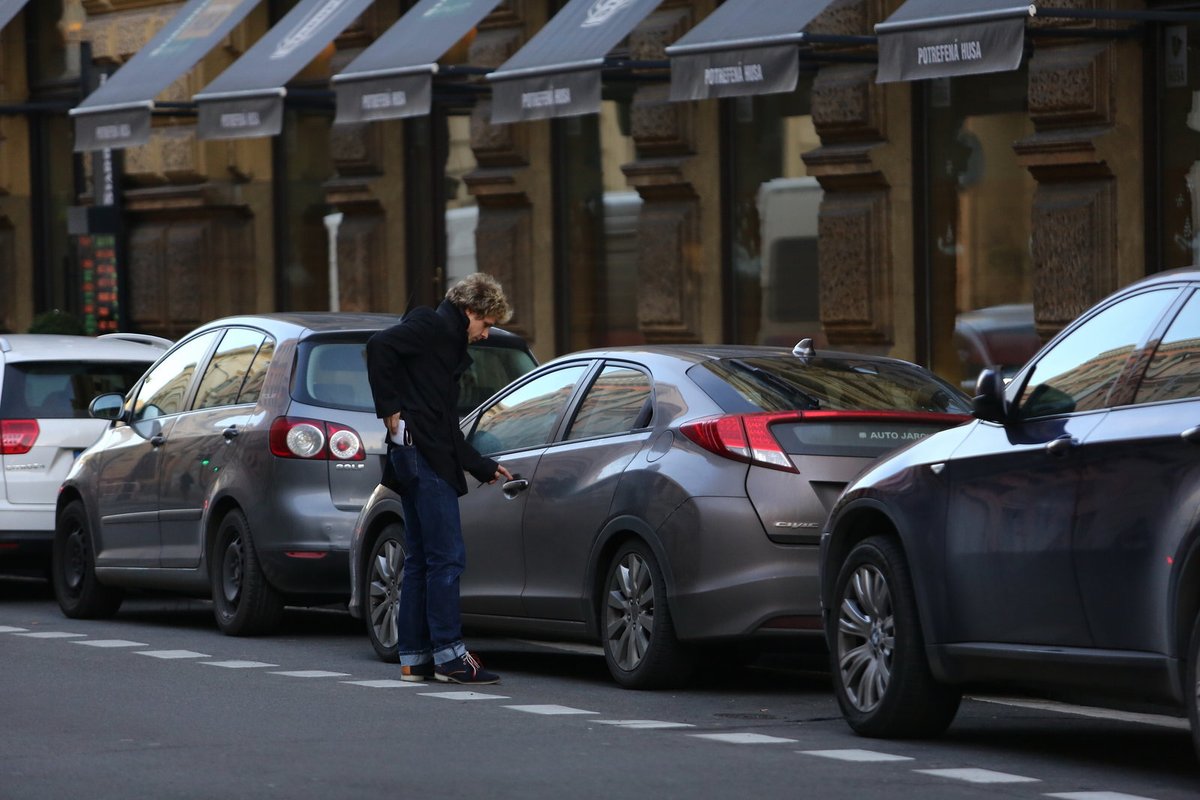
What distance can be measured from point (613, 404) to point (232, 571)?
3.21 m

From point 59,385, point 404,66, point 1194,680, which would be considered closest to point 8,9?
point 404,66

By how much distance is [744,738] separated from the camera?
851cm

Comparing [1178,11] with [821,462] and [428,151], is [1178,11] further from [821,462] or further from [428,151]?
[428,151]

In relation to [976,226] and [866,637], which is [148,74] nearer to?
[976,226]

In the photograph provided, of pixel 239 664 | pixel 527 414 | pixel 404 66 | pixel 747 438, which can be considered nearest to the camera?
pixel 747 438

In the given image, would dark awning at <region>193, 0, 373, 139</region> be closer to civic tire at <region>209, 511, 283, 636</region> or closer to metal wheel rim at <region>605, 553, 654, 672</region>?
civic tire at <region>209, 511, 283, 636</region>

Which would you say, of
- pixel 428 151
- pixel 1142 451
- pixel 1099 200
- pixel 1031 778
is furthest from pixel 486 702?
pixel 428 151

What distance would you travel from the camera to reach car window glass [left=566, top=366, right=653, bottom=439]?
10219mm

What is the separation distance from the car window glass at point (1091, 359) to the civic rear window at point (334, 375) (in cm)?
505

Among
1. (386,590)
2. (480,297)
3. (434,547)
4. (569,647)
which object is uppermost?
(480,297)

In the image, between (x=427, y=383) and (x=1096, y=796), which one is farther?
(x=427, y=383)

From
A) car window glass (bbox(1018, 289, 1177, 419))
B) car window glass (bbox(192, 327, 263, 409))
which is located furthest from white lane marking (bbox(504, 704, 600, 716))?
car window glass (bbox(192, 327, 263, 409))

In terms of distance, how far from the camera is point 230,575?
42.1 feet

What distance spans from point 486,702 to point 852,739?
1.79m
